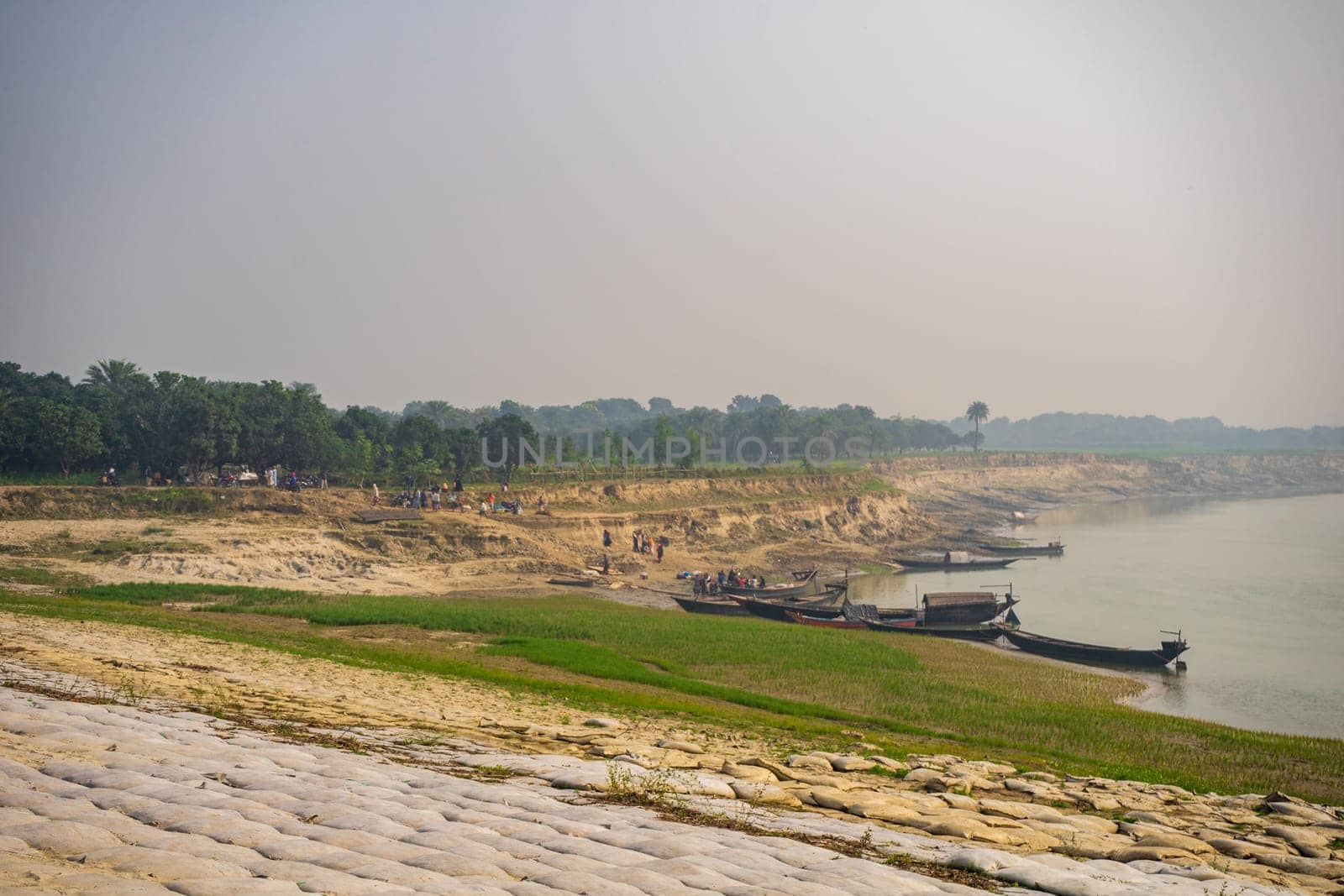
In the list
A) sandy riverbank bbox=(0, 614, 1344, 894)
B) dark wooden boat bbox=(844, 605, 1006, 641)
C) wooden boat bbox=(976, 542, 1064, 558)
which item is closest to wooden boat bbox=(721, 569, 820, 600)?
dark wooden boat bbox=(844, 605, 1006, 641)

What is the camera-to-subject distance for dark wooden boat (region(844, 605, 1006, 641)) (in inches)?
1790

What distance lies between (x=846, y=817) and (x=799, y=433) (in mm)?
150732

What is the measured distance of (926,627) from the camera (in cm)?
4628

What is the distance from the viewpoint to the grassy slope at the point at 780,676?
21984 mm

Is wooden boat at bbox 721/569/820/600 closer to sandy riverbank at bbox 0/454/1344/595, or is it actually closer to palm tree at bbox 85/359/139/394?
sandy riverbank at bbox 0/454/1344/595

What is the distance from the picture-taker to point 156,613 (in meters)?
31.3

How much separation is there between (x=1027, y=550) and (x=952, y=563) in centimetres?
1296

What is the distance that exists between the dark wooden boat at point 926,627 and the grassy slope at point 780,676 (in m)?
2.18

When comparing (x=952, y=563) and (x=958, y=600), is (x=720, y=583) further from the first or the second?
(x=952, y=563)

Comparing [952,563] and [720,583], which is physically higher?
[720,583]

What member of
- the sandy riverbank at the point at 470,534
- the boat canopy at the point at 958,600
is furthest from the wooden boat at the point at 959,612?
the sandy riverbank at the point at 470,534

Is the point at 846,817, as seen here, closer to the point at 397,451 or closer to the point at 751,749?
the point at 751,749

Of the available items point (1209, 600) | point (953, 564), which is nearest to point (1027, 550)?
point (953, 564)

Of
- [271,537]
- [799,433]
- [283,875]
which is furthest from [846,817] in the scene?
[799,433]
